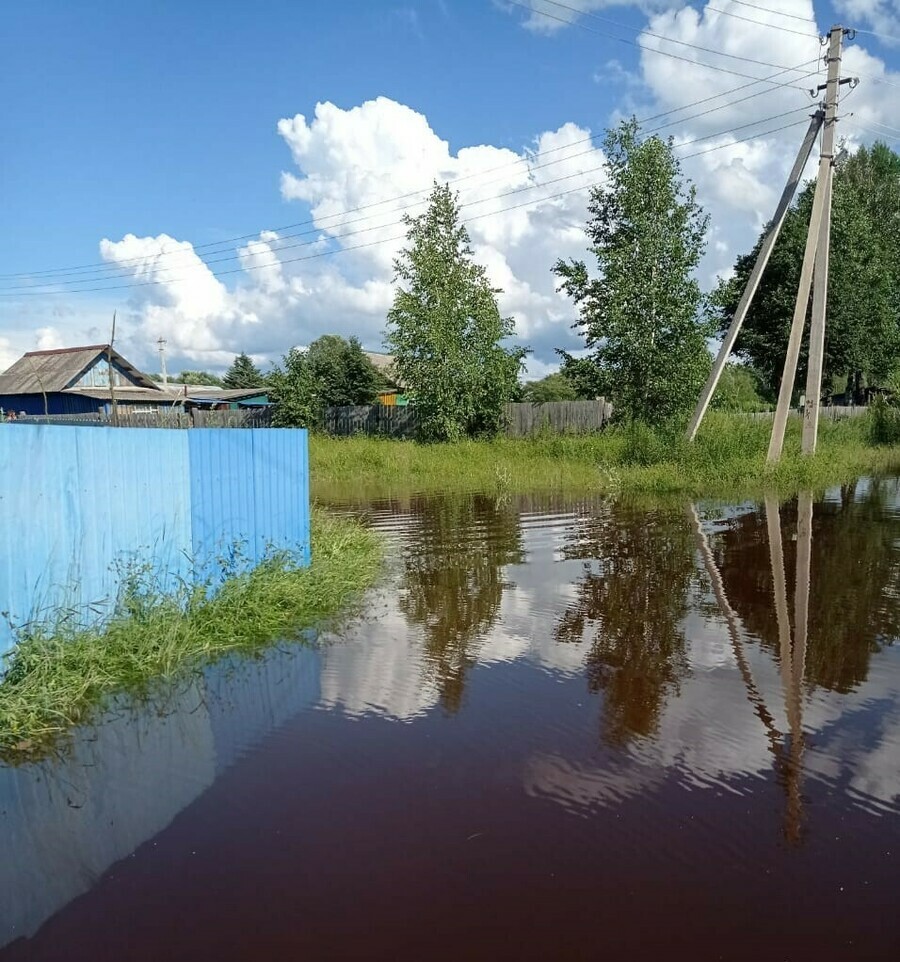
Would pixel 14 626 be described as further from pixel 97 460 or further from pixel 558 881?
pixel 558 881

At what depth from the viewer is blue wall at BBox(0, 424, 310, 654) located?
5.23 meters

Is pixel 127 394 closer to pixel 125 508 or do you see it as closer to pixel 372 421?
pixel 372 421

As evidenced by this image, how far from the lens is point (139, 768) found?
4254 mm

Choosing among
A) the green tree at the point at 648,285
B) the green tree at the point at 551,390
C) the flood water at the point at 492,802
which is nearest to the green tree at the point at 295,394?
the green tree at the point at 648,285

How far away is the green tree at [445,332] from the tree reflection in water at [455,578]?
10.6 metres

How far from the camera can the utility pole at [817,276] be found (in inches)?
720

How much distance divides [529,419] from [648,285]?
714cm

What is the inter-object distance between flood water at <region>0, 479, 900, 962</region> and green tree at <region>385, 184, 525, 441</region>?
732 inches

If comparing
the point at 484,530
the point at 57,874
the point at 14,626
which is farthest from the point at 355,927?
the point at 484,530

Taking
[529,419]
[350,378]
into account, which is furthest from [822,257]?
[350,378]

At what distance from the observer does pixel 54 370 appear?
41125mm

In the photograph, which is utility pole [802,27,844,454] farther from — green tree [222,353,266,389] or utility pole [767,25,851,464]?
green tree [222,353,266,389]

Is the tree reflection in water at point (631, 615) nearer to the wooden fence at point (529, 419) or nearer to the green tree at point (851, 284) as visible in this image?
the wooden fence at point (529, 419)

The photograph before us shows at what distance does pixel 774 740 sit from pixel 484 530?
26.6 feet
